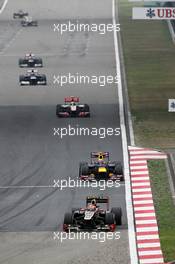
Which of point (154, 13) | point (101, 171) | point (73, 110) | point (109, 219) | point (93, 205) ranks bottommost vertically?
point (109, 219)

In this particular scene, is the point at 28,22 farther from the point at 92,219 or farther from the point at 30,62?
the point at 92,219

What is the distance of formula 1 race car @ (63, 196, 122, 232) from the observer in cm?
3744

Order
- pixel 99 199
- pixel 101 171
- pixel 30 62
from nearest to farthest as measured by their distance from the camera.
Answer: pixel 99 199
pixel 101 171
pixel 30 62

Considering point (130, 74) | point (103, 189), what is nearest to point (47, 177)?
point (103, 189)

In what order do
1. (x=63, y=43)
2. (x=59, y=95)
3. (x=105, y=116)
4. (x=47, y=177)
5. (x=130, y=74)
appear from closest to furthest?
1. (x=47, y=177)
2. (x=105, y=116)
3. (x=59, y=95)
4. (x=130, y=74)
5. (x=63, y=43)

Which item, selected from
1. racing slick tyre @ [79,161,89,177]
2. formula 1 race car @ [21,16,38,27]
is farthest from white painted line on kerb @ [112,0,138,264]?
formula 1 race car @ [21,16,38,27]

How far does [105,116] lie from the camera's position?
62.7 m

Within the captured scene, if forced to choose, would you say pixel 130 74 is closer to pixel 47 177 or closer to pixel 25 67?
pixel 25 67

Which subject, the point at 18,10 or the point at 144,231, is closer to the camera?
the point at 144,231

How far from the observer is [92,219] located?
37594mm

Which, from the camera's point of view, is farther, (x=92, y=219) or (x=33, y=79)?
(x=33, y=79)

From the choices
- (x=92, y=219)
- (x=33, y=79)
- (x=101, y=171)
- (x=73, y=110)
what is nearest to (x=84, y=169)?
(x=101, y=171)

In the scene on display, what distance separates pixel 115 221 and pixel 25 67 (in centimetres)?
4889

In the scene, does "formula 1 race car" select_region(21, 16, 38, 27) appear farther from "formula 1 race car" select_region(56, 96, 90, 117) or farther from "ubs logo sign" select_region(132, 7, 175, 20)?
"formula 1 race car" select_region(56, 96, 90, 117)
